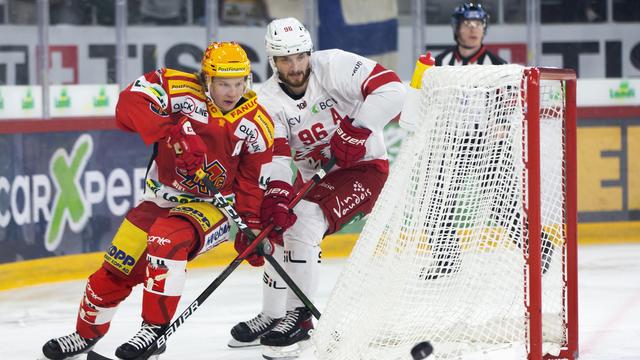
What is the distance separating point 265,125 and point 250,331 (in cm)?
81

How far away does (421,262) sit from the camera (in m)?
3.91

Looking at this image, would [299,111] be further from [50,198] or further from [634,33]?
[634,33]

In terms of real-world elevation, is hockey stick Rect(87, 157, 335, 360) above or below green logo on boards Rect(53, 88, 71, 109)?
below

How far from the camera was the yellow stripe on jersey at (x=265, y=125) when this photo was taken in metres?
4.18

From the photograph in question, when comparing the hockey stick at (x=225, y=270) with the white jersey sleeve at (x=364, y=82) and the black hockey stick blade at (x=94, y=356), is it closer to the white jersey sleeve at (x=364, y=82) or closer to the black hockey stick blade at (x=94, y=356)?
the black hockey stick blade at (x=94, y=356)

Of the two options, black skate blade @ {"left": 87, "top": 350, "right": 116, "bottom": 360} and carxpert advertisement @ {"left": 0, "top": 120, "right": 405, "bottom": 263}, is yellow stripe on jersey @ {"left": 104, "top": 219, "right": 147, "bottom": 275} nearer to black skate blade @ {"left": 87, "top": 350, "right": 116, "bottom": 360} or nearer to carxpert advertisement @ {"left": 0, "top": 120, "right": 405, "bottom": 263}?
black skate blade @ {"left": 87, "top": 350, "right": 116, "bottom": 360}

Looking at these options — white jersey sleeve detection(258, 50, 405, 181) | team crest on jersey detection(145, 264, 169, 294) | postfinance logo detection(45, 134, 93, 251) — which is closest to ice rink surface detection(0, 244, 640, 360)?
postfinance logo detection(45, 134, 93, 251)

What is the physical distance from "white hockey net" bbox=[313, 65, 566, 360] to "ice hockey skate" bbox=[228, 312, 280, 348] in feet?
2.19

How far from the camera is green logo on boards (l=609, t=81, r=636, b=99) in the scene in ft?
25.2

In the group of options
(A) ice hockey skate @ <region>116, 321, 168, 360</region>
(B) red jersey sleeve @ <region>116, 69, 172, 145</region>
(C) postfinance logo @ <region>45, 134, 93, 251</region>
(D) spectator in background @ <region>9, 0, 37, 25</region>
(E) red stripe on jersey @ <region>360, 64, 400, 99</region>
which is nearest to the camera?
(A) ice hockey skate @ <region>116, 321, 168, 360</region>

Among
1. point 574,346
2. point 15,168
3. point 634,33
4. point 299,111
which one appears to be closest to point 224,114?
point 299,111

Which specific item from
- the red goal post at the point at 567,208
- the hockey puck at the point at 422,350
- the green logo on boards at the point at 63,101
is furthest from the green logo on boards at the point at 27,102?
the hockey puck at the point at 422,350

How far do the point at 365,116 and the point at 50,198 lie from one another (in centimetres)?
228

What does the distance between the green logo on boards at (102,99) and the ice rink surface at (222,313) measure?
972 mm
